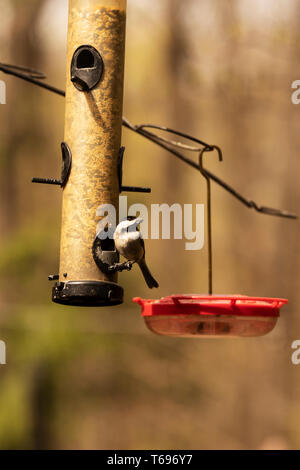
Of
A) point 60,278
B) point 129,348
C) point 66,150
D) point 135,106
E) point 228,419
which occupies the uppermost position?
point 135,106

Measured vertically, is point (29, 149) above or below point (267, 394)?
above

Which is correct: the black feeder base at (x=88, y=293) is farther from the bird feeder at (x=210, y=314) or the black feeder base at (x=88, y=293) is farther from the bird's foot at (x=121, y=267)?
the bird feeder at (x=210, y=314)

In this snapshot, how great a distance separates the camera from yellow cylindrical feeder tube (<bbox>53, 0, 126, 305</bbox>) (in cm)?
420

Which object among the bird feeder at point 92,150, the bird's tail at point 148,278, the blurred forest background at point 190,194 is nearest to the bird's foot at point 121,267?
the bird feeder at point 92,150

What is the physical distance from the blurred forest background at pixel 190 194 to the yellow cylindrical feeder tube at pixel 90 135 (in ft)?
23.0

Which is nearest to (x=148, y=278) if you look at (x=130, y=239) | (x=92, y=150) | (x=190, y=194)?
(x=130, y=239)

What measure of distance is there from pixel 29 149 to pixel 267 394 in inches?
225

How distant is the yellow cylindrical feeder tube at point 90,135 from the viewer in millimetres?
4195

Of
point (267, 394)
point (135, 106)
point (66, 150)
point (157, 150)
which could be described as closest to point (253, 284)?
point (267, 394)

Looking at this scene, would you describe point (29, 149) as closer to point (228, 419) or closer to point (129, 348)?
point (129, 348)

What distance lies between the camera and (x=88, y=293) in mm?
4066

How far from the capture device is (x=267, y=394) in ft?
42.0

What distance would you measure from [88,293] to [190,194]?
30.1ft

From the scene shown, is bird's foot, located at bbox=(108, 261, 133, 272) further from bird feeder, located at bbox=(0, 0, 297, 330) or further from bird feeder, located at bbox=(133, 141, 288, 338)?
bird feeder, located at bbox=(133, 141, 288, 338)
